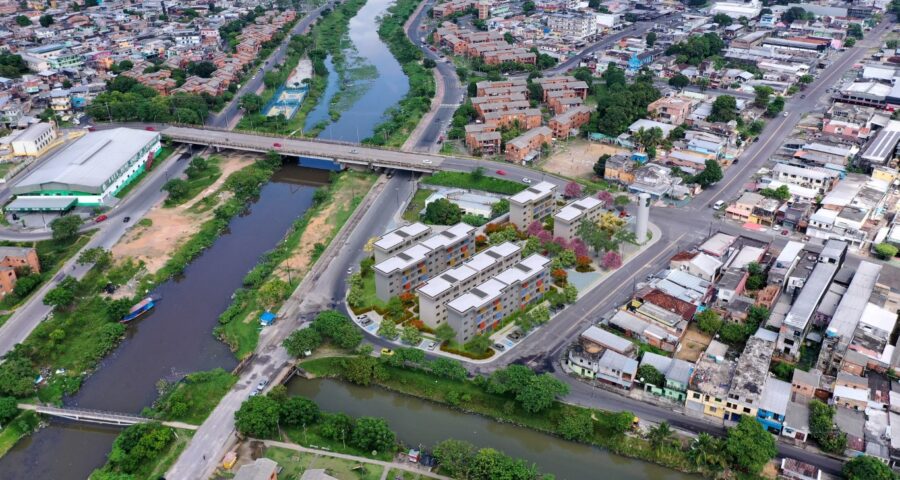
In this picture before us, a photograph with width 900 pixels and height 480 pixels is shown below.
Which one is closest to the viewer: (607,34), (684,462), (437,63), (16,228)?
(684,462)

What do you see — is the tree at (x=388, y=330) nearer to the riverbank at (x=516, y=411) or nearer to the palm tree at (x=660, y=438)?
the riverbank at (x=516, y=411)

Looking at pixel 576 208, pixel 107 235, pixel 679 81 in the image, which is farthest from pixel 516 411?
pixel 679 81

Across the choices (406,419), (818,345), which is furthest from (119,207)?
(818,345)

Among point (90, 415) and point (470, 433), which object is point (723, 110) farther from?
point (90, 415)

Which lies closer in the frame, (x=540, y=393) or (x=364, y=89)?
(x=540, y=393)

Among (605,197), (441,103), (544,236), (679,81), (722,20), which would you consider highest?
(722,20)

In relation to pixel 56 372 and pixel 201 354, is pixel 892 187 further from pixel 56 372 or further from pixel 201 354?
pixel 56 372

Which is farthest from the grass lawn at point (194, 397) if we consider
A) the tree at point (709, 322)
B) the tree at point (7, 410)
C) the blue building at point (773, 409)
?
the blue building at point (773, 409)
